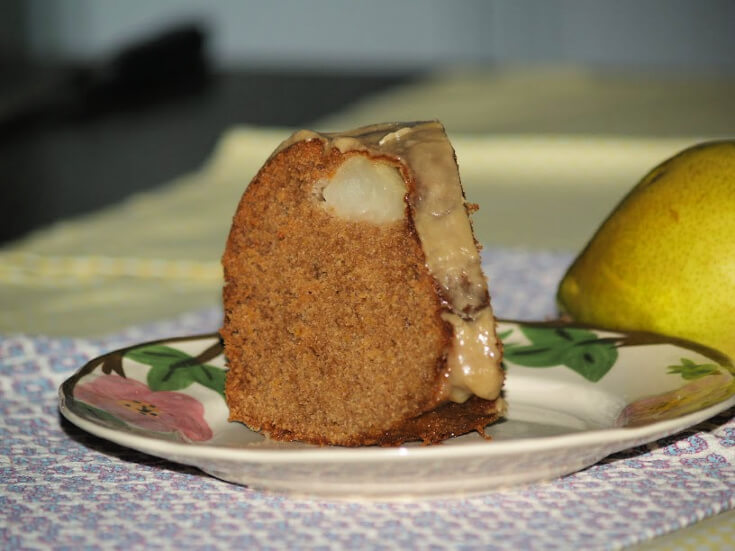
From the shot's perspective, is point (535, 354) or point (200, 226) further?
point (200, 226)

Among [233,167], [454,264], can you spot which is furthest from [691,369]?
[233,167]

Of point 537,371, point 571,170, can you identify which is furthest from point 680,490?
point 571,170

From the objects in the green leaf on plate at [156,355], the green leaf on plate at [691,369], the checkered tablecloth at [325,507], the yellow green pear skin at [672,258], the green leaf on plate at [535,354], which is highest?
the yellow green pear skin at [672,258]

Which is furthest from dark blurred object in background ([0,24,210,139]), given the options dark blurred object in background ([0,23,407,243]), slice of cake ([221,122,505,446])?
slice of cake ([221,122,505,446])

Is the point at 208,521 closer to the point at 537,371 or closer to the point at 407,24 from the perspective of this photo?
the point at 537,371

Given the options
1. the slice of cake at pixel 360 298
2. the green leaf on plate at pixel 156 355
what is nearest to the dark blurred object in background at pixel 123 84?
the green leaf on plate at pixel 156 355

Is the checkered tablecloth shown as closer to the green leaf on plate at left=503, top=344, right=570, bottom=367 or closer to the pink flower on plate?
the pink flower on plate

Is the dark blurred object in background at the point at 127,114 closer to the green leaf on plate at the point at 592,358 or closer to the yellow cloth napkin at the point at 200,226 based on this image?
the yellow cloth napkin at the point at 200,226

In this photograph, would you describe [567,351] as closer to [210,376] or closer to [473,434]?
[473,434]
